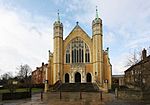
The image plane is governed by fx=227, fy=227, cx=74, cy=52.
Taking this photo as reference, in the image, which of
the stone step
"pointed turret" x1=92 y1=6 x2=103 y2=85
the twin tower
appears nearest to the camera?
the stone step

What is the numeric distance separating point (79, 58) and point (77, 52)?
1767 millimetres

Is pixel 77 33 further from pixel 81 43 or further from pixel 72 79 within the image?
pixel 72 79

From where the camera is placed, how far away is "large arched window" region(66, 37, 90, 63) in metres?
62.3

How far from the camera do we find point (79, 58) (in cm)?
6225

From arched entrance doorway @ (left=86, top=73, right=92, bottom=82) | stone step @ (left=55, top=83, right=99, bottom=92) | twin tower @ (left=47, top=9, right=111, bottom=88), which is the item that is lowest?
stone step @ (left=55, top=83, right=99, bottom=92)

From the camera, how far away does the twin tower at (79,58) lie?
198 feet

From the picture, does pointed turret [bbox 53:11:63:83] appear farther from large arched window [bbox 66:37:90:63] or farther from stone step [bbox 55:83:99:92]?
stone step [bbox 55:83:99:92]

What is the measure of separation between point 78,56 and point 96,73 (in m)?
7.21

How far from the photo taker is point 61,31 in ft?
211

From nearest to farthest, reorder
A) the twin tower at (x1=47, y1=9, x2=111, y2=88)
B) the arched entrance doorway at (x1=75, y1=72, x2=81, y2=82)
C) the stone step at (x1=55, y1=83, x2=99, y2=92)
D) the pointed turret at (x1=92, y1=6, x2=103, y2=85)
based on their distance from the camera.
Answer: the stone step at (x1=55, y1=83, x2=99, y2=92) < the pointed turret at (x1=92, y1=6, x2=103, y2=85) < the twin tower at (x1=47, y1=9, x2=111, y2=88) < the arched entrance doorway at (x1=75, y1=72, x2=81, y2=82)

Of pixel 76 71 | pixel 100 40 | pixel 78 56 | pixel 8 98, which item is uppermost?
pixel 100 40

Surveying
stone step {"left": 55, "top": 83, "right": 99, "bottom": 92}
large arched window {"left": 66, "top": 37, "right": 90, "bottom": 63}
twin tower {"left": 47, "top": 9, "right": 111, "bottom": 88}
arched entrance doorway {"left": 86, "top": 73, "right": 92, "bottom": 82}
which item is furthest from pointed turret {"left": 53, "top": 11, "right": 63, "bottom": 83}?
arched entrance doorway {"left": 86, "top": 73, "right": 92, "bottom": 82}

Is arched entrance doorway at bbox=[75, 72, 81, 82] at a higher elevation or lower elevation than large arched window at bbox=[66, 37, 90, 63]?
lower

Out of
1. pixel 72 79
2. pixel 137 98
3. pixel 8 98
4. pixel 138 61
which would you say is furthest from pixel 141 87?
pixel 72 79
